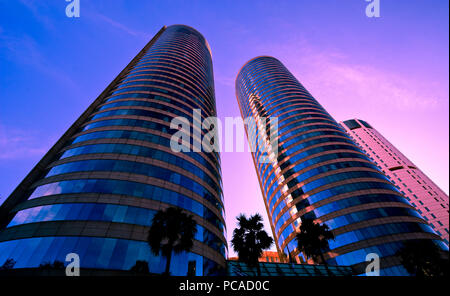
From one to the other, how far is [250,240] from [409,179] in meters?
121

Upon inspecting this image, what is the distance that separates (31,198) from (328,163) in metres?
57.7

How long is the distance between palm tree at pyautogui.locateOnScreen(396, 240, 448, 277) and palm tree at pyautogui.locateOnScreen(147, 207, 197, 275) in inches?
1185

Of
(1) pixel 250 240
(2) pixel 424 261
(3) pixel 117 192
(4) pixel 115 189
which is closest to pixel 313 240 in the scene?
(1) pixel 250 240

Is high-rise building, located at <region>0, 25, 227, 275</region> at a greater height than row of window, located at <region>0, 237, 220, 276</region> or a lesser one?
greater

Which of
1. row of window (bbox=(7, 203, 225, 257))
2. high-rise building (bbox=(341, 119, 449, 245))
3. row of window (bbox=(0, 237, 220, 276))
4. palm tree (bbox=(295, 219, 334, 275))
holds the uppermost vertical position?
high-rise building (bbox=(341, 119, 449, 245))

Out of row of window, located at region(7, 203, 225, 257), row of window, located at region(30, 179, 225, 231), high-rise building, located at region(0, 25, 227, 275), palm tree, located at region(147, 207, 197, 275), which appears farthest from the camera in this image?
row of window, located at region(30, 179, 225, 231)

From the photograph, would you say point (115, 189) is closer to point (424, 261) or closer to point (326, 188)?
point (424, 261)

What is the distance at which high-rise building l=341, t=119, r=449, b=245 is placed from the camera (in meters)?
89.8

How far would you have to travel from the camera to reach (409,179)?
106 m

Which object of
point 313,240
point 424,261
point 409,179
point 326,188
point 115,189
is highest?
point 409,179

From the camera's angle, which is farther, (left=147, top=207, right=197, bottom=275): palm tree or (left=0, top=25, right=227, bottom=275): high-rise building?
(left=0, top=25, right=227, bottom=275): high-rise building

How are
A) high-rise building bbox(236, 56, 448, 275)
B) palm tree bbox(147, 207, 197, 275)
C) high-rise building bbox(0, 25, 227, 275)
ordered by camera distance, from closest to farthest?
palm tree bbox(147, 207, 197, 275)
high-rise building bbox(0, 25, 227, 275)
high-rise building bbox(236, 56, 448, 275)

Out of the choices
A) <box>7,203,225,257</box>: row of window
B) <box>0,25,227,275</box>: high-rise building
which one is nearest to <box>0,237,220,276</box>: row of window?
<box>0,25,227,275</box>: high-rise building

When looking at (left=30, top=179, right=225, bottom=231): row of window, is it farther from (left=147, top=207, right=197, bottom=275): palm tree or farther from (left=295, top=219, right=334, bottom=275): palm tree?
(left=295, top=219, right=334, bottom=275): palm tree
